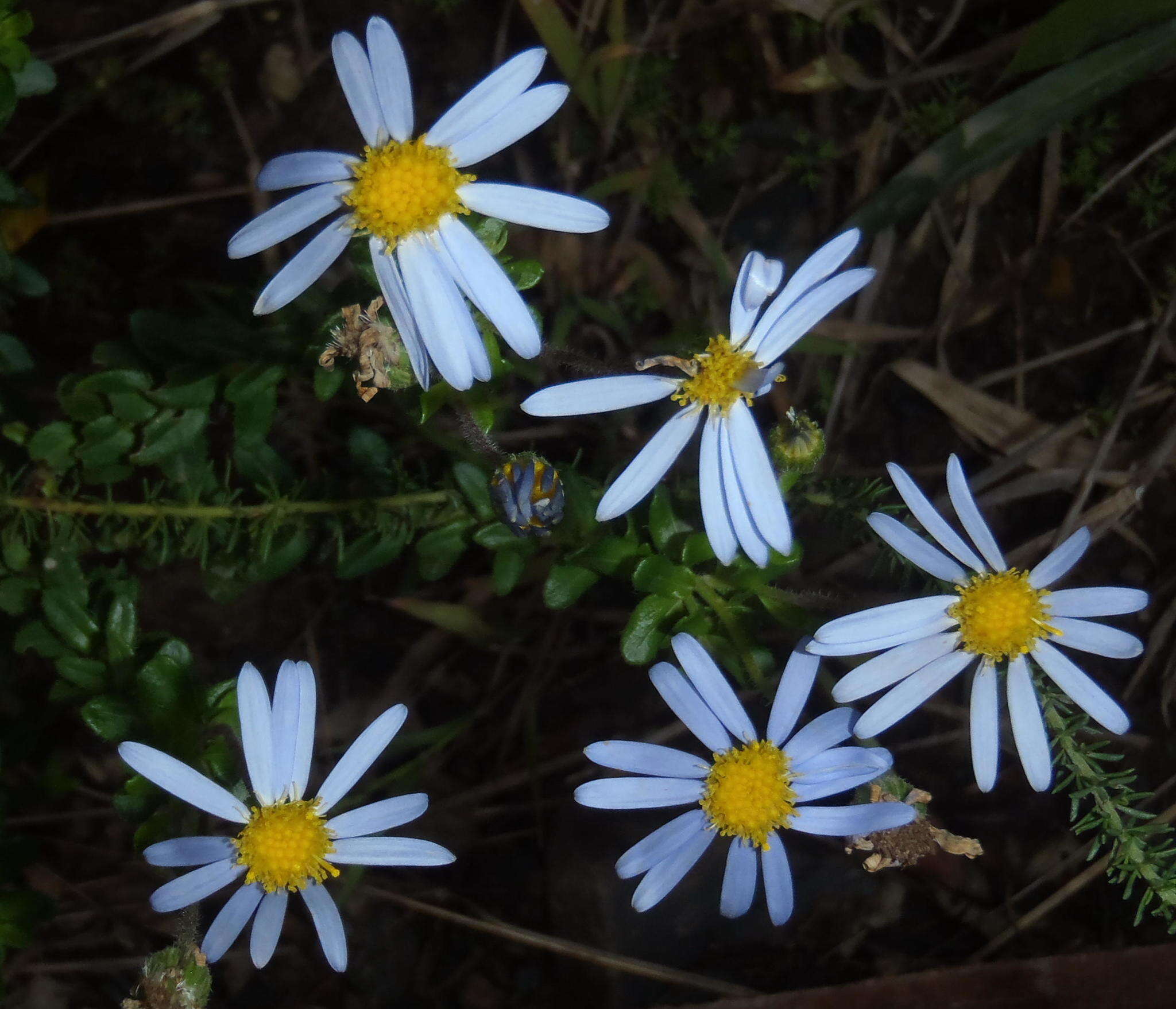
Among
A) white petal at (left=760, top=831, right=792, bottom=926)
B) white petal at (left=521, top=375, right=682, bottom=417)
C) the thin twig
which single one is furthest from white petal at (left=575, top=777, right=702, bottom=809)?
the thin twig

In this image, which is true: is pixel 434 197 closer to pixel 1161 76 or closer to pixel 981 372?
pixel 981 372

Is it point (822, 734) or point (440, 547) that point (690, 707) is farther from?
point (440, 547)

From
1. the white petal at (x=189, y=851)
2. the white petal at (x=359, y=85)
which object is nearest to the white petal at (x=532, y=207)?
the white petal at (x=359, y=85)

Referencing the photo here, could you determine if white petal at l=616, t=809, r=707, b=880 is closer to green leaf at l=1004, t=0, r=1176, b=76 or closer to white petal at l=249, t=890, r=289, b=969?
white petal at l=249, t=890, r=289, b=969

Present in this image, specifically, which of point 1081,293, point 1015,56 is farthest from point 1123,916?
point 1015,56

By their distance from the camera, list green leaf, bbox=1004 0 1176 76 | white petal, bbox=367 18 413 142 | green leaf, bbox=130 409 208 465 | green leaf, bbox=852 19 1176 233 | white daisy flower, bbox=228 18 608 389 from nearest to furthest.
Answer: white petal, bbox=367 18 413 142, white daisy flower, bbox=228 18 608 389, green leaf, bbox=130 409 208 465, green leaf, bbox=1004 0 1176 76, green leaf, bbox=852 19 1176 233

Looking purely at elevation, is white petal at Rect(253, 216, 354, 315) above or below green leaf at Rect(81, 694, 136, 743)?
above

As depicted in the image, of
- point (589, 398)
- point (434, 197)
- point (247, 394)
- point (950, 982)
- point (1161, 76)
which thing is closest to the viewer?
point (434, 197)
